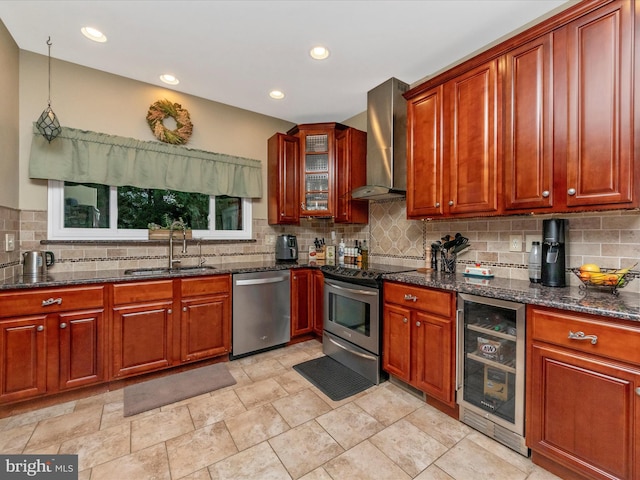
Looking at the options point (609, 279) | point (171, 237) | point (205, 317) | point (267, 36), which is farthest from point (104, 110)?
point (609, 279)

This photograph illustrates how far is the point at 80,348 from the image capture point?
7.11 feet

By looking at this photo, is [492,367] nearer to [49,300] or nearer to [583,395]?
[583,395]

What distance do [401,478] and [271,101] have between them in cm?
344

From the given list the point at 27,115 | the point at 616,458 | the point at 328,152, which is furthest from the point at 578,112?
the point at 27,115

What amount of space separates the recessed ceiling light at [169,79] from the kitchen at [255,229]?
0.19 m

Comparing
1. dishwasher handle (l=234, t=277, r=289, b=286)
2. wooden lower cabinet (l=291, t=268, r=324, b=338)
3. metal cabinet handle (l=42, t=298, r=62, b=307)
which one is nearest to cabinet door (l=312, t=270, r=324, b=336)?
wooden lower cabinet (l=291, t=268, r=324, b=338)

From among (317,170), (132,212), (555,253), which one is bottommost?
(555,253)

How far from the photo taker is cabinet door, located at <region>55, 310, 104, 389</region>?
210 cm

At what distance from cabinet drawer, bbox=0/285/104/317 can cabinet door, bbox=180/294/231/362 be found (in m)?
0.64

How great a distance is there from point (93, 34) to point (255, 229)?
2190mm

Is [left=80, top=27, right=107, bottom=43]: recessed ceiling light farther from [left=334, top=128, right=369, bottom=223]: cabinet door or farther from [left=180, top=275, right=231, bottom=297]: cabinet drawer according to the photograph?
[left=334, top=128, right=369, bottom=223]: cabinet door

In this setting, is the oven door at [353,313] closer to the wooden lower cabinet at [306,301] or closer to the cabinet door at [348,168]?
the wooden lower cabinet at [306,301]

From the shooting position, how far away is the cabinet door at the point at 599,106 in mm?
1484

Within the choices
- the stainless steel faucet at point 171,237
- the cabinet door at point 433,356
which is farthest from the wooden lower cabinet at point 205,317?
the cabinet door at point 433,356
